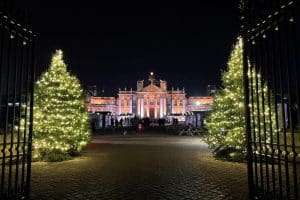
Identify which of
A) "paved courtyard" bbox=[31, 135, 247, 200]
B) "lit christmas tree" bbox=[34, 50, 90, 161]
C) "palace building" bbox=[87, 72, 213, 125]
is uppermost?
"palace building" bbox=[87, 72, 213, 125]

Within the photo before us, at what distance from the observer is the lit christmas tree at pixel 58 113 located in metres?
12.1

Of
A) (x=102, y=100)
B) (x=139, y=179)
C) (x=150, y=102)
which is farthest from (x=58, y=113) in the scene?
(x=102, y=100)

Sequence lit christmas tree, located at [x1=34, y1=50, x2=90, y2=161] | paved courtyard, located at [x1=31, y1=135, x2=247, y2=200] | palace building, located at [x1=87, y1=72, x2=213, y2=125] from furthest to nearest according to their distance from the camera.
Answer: palace building, located at [x1=87, y1=72, x2=213, y2=125]
lit christmas tree, located at [x1=34, y1=50, x2=90, y2=161]
paved courtyard, located at [x1=31, y1=135, x2=247, y2=200]

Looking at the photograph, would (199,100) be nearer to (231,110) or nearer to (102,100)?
(102,100)

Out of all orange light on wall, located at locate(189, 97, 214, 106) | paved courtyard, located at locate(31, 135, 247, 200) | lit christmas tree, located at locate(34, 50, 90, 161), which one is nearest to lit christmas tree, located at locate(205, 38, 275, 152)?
paved courtyard, located at locate(31, 135, 247, 200)

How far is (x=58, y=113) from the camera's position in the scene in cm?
1253

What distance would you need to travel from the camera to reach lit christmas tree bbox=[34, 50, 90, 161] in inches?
477

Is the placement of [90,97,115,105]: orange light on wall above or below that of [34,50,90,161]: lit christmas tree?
above

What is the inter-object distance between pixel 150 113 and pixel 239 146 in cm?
9755

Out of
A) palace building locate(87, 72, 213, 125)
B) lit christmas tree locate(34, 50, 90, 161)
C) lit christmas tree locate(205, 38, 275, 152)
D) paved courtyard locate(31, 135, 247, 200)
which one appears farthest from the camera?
palace building locate(87, 72, 213, 125)

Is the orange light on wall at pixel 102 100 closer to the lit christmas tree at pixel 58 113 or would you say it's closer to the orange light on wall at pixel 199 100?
the orange light on wall at pixel 199 100

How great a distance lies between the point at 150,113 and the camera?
109125 millimetres

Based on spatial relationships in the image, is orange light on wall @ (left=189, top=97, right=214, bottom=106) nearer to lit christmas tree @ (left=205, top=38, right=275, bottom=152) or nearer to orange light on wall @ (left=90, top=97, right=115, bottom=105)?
orange light on wall @ (left=90, top=97, right=115, bottom=105)

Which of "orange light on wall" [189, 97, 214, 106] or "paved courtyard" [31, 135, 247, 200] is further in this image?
"orange light on wall" [189, 97, 214, 106]
